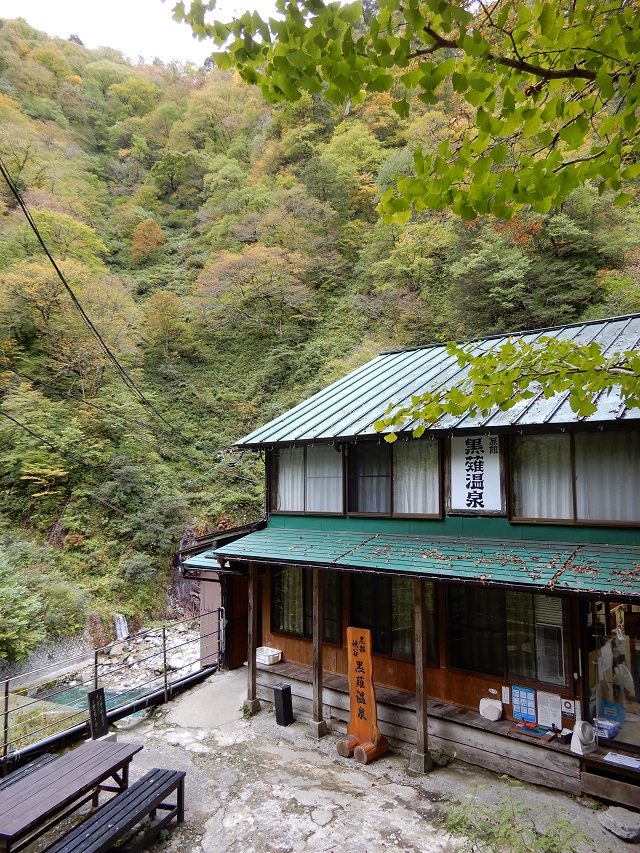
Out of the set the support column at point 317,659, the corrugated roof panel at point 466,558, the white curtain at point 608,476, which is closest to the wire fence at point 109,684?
the support column at point 317,659

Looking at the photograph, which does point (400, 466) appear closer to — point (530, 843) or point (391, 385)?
point (391, 385)

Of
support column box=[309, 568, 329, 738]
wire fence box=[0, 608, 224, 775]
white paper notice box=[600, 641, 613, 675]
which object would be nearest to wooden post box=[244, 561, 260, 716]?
support column box=[309, 568, 329, 738]

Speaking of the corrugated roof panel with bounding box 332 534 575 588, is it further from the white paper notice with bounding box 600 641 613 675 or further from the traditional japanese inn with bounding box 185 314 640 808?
the white paper notice with bounding box 600 641 613 675

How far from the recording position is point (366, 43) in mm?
2848

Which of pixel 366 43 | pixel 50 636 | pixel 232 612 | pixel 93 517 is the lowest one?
pixel 50 636

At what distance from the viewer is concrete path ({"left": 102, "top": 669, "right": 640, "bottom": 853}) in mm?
5965

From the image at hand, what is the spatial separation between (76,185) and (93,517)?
2424cm

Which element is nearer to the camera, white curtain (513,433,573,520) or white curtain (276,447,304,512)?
white curtain (513,433,573,520)

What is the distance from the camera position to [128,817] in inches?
221

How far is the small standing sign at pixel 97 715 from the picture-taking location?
27.1 feet

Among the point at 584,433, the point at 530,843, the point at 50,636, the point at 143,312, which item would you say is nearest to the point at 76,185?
the point at 143,312

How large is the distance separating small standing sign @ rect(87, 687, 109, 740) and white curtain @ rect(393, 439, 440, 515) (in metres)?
6.14

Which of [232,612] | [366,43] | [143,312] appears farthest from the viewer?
[143,312]

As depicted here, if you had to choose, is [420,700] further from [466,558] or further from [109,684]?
[109,684]
